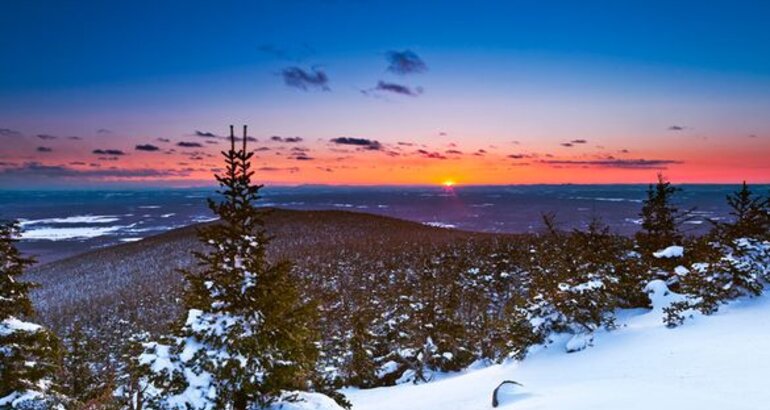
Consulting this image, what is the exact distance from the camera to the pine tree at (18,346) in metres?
12.7

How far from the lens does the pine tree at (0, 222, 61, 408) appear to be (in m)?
12.7

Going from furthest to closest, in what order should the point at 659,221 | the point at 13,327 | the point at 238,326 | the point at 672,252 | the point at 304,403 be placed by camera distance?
the point at 659,221
the point at 672,252
the point at 13,327
the point at 304,403
the point at 238,326

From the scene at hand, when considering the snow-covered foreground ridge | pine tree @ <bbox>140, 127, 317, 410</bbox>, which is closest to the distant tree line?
pine tree @ <bbox>140, 127, 317, 410</bbox>

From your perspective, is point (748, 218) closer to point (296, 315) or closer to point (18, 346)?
point (296, 315)

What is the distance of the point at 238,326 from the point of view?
9.77m

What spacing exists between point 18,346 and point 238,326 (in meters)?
7.70

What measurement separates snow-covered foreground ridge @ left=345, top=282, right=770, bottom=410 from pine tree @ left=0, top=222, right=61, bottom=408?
11.1 meters

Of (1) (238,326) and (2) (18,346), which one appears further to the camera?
(2) (18,346)

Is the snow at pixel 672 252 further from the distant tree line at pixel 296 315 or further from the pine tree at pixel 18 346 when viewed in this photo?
the pine tree at pixel 18 346

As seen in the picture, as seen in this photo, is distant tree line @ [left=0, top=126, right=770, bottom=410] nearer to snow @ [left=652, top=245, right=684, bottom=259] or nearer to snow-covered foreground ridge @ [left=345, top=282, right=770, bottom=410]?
snow @ [left=652, top=245, right=684, bottom=259]

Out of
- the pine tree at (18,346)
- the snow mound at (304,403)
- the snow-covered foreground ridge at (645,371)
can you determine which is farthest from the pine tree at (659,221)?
the pine tree at (18,346)

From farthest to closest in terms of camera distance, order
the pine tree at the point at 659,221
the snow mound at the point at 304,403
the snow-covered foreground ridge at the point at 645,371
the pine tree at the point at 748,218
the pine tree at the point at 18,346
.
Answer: the pine tree at the point at 659,221, the pine tree at the point at 748,218, the pine tree at the point at 18,346, the snow mound at the point at 304,403, the snow-covered foreground ridge at the point at 645,371

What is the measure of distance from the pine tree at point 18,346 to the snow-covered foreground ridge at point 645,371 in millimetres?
11058

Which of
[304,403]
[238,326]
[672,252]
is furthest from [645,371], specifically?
[672,252]
